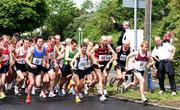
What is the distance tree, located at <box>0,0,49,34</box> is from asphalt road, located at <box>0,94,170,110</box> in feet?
115

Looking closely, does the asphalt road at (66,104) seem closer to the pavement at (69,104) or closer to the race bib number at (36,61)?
the pavement at (69,104)

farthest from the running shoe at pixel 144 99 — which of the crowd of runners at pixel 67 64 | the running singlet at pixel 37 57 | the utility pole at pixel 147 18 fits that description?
the running singlet at pixel 37 57

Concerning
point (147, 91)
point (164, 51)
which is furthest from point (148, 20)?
point (147, 91)

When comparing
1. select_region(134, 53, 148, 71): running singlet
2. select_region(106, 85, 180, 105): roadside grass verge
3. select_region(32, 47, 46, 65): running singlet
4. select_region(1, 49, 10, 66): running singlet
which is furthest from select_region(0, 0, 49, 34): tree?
select_region(134, 53, 148, 71): running singlet

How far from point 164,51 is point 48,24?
68.8 meters

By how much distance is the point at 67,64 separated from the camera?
1594 centimetres

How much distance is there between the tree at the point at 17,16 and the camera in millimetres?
49406

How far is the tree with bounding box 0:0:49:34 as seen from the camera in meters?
49.4

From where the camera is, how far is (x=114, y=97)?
14977mm

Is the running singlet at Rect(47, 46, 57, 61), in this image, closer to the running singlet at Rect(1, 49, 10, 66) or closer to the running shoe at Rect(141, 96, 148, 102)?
the running singlet at Rect(1, 49, 10, 66)

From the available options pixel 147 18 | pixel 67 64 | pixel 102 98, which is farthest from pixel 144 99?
pixel 67 64

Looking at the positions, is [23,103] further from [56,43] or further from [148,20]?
[148,20]

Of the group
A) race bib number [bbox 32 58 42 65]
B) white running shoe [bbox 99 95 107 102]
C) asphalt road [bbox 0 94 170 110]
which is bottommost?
asphalt road [bbox 0 94 170 110]

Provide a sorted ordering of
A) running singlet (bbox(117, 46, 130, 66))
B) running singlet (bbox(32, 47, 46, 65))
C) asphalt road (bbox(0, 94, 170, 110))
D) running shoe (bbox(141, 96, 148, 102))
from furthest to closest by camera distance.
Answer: running singlet (bbox(117, 46, 130, 66)), running singlet (bbox(32, 47, 46, 65)), running shoe (bbox(141, 96, 148, 102)), asphalt road (bbox(0, 94, 170, 110))
